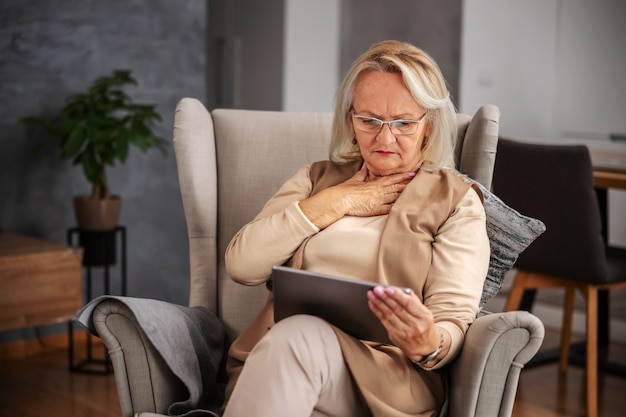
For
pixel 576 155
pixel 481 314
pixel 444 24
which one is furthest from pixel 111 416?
pixel 444 24

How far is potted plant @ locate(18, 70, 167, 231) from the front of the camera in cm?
330

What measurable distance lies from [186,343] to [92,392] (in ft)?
4.87

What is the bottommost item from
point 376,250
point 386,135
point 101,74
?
point 376,250

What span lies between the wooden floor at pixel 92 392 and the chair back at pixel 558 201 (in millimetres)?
464

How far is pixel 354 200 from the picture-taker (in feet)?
6.12

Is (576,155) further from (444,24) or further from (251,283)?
(444,24)

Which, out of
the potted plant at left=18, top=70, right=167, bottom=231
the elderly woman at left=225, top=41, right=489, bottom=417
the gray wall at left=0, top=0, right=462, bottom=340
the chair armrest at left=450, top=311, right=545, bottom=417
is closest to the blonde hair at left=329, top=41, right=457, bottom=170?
the elderly woman at left=225, top=41, right=489, bottom=417

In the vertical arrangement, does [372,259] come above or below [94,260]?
above

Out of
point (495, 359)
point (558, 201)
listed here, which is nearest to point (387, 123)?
point (495, 359)

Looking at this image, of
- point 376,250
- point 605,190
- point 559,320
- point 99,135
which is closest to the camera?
point 376,250

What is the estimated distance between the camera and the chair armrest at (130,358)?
5.76 feet

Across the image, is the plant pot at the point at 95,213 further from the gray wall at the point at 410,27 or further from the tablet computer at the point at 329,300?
the gray wall at the point at 410,27

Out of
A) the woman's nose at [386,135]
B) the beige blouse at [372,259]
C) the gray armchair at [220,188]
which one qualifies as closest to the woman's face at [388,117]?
the woman's nose at [386,135]

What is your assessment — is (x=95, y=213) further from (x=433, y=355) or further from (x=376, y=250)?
(x=433, y=355)
